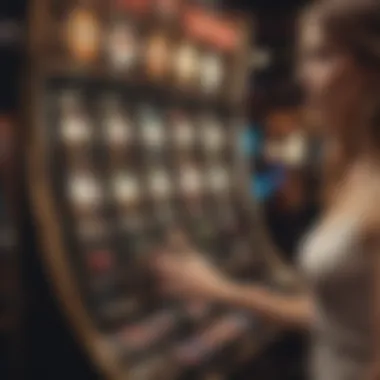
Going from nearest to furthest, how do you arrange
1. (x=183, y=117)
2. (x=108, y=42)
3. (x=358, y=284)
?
(x=358, y=284) → (x=108, y=42) → (x=183, y=117)

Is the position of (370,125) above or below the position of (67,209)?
above

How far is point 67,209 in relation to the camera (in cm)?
157

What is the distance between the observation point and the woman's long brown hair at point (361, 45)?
59.2 inches

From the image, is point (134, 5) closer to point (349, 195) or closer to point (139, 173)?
point (139, 173)

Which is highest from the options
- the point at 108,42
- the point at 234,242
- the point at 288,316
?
the point at 108,42

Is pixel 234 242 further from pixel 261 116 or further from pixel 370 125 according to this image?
pixel 370 125

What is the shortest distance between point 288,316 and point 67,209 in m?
0.46

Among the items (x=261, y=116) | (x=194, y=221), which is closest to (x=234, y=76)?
(x=261, y=116)

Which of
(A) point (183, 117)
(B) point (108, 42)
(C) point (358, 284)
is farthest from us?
(A) point (183, 117)

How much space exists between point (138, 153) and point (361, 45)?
0.39 metres

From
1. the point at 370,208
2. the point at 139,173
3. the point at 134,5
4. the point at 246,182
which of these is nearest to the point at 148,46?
the point at 134,5

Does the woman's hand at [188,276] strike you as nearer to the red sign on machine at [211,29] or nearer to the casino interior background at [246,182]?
the casino interior background at [246,182]

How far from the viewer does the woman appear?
1.48 m

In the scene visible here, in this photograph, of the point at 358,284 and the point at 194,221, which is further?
the point at 194,221
